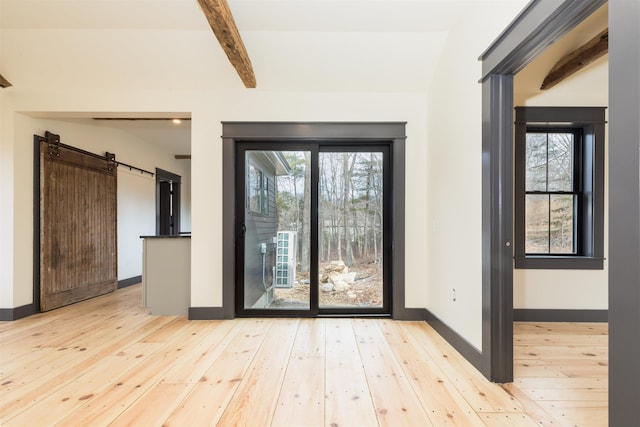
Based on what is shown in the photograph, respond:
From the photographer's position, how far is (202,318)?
10.7 ft

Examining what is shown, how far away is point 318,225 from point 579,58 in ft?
9.20

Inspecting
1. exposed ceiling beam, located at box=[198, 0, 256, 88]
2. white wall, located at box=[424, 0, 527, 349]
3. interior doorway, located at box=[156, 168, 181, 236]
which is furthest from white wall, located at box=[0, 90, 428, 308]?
interior doorway, located at box=[156, 168, 181, 236]

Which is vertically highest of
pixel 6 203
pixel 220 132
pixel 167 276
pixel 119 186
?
pixel 220 132

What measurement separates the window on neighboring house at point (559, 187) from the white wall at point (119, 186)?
528 centimetres

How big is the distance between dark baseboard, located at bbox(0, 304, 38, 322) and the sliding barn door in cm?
14

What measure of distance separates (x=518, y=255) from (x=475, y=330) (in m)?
1.48

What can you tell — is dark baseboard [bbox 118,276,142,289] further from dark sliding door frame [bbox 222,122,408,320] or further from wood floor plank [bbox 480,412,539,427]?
wood floor plank [bbox 480,412,539,427]

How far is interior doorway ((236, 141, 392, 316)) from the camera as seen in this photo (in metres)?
3.42

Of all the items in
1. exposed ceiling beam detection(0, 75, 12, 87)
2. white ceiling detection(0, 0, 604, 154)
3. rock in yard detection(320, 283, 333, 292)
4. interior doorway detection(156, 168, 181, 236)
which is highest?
white ceiling detection(0, 0, 604, 154)

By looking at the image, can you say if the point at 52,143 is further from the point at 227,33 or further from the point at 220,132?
the point at 227,33

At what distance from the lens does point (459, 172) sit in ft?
8.25

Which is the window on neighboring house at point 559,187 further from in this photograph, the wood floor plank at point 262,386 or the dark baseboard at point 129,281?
the dark baseboard at point 129,281

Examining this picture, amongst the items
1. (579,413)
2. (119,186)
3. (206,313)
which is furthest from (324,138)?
(119,186)

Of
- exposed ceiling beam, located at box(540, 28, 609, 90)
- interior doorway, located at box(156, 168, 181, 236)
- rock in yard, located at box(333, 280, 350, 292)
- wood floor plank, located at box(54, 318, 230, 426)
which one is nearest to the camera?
wood floor plank, located at box(54, 318, 230, 426)
